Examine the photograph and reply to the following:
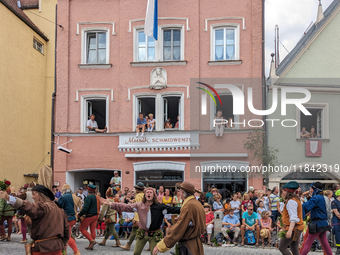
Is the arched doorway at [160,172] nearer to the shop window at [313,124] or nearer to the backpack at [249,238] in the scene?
the shop window at [313,124]

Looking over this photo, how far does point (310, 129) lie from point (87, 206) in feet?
40.0

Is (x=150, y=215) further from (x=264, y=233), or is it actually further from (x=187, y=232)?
(x=264, y=233)

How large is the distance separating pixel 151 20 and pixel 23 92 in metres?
9.00

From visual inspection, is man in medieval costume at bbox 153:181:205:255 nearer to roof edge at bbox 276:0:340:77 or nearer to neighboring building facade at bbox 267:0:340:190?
neighboring building facade at bbox 267:0:340:190

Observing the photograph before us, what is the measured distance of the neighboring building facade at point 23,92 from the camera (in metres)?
22.8

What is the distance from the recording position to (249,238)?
14297 millimetres

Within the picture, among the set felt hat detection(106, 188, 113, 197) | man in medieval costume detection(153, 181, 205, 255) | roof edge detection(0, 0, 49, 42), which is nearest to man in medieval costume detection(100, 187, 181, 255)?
man in medieval costume detection(153, 181, 205, 255)

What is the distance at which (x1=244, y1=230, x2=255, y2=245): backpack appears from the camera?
1427 centimetres

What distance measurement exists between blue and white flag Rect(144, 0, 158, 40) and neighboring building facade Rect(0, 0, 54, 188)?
789 cm

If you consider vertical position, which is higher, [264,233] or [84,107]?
[84,107]

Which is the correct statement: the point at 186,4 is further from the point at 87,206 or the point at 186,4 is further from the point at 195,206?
the point at 195,206

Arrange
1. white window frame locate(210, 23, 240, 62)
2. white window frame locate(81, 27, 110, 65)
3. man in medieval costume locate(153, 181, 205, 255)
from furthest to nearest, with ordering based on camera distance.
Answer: white window frame locate(81, 27, 110, 65), white window frame locate(210, 23, 240, 62), man in medieval costume locate(153, 181, 205, 255)

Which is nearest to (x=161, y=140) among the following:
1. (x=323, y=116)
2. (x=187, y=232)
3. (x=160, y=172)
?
(x=160, y=172)

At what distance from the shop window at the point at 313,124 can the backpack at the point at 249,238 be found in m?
7.45
